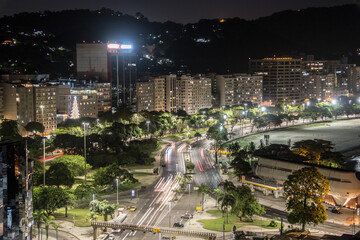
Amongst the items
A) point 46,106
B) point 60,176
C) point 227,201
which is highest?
point 46,106

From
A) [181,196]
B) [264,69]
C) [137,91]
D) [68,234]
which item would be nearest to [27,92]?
[137,91]

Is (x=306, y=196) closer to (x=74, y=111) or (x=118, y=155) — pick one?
(x=118, y=155)

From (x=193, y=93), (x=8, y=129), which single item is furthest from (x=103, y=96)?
(x=8, y=129)

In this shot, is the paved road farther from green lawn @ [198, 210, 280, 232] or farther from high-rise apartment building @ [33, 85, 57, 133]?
high-rise apartment building @ [33, 85, 57, 133]

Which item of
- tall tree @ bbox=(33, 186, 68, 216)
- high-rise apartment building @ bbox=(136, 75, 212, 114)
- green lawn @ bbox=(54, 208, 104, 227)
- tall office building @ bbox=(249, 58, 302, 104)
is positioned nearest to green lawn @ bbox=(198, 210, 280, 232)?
green lawn @ bbox=(54, 208, 104, 227)

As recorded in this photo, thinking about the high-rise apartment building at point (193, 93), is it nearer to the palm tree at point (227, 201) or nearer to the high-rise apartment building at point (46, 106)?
the high-rise apartment building at point (46, 106)

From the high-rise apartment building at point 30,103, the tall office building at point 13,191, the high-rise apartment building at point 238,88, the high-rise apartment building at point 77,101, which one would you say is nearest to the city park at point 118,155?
the high-rise apartment building at point 30,103
